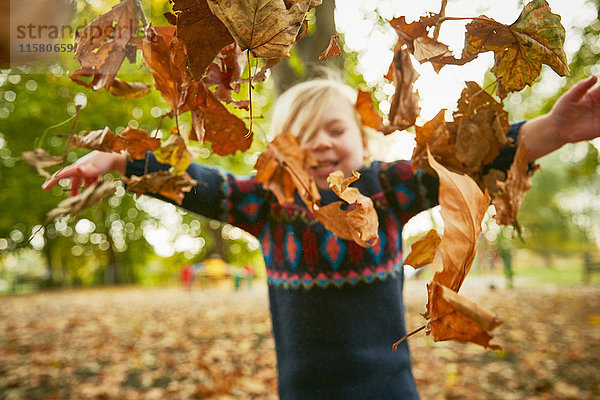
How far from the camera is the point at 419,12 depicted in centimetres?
49

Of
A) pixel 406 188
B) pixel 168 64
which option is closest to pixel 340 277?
pixel 406 188

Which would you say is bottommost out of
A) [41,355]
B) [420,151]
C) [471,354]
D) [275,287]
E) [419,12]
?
[471,354]

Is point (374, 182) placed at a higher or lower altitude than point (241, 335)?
higher

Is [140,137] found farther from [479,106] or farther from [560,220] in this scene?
[560,220]

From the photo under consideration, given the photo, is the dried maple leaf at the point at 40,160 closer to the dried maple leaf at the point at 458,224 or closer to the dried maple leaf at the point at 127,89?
the dried maple leaf at the point at 127,89

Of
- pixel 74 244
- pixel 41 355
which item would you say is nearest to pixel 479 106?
pixel 41 355

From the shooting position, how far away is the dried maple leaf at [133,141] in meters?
0.58

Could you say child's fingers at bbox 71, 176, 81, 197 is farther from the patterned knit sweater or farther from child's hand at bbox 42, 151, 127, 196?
the patterned knit sweater

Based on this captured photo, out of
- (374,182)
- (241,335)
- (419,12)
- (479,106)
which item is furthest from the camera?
(241,335)

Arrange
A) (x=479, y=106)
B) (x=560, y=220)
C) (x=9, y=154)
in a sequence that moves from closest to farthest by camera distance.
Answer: (x=479, y=106), (x=9, y=154), (x=560, y=220)

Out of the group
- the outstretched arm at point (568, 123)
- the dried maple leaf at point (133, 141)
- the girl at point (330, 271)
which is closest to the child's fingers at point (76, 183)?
the girl at point (330, 271)

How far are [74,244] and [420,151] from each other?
16.3 metres

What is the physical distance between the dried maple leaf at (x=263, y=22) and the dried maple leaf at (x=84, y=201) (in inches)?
14.0

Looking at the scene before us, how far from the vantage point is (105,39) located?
0.51 meters
